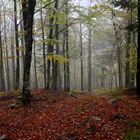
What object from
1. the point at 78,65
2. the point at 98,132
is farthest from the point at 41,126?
the point at 78,65

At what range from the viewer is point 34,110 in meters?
15.4

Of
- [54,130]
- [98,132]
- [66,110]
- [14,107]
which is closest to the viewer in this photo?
[98,132]

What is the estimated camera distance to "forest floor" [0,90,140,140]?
35.1ft

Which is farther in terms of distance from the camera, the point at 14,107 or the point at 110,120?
the point at 14,107

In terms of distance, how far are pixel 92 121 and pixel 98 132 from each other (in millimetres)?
1414

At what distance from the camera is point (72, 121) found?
12.6m

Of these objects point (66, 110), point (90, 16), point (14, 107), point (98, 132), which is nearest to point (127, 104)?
point (66, 110)

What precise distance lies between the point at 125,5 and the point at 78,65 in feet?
193

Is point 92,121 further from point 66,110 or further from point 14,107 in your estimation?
point 14,107

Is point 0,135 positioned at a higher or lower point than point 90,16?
lower

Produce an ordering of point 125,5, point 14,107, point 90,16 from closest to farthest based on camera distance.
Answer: point 14,107 < point 125,5 < point 90,16

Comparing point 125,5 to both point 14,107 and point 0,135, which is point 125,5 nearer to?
point 14,107

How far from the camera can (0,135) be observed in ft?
37.5

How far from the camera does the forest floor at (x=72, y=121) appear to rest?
35.1ft
